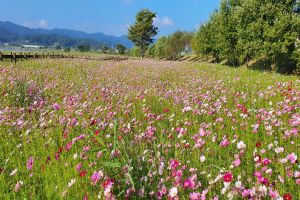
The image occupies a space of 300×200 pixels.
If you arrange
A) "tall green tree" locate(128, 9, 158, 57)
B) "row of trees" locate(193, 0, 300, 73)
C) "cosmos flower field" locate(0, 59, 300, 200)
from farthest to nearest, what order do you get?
"tall green tree" locate(128, 9, 158, 57) → "row of trees" locate(193, 0, 300, 73) → "cosmos flower field" locate(0, 59, 300, 200)

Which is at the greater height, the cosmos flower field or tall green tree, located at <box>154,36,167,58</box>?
the cosmos flower field

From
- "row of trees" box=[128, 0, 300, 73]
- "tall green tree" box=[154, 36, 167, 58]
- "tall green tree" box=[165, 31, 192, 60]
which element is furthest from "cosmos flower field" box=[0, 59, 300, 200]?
"tall green tree" box=[154, 36, 167, 58]

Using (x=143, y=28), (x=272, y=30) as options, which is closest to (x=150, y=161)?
(x=272, y=30)

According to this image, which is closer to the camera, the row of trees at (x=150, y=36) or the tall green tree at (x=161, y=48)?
the row of trees at (x=150, y=36)

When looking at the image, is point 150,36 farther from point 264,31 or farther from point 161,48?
point 264,31

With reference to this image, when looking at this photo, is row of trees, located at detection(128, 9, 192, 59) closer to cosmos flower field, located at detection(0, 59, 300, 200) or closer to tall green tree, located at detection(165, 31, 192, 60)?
tall green tree, located at detection(165, 31, 192, 60)

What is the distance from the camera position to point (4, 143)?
17.5ft

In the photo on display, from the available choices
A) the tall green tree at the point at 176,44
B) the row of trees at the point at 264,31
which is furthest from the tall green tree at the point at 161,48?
the row of trees at the point at 264,31

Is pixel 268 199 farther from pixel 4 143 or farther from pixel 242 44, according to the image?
pixel 242 44

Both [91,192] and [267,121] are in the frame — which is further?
[267,121]

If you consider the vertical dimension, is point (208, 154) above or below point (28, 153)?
above

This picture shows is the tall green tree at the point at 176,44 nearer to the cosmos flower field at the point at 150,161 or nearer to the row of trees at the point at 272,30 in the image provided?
the row of trees at the point at 272,30

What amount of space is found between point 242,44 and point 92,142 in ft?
93.6

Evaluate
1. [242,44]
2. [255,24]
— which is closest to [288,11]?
[255,24]
